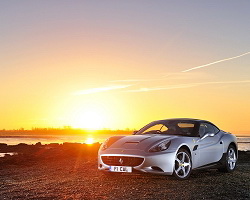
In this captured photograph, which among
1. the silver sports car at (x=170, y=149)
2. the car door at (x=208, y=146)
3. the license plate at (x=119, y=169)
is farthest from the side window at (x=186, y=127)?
the license plate at (x=119, y=169)

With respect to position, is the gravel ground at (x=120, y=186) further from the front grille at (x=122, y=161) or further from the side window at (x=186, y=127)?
the side window at (x=186, y=127)

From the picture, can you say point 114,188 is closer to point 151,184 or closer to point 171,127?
point 151,184

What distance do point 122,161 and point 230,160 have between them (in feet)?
14.2

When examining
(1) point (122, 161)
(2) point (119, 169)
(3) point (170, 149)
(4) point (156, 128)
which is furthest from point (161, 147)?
(4) point (156, 128)

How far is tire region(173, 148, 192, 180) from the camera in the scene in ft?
33.8

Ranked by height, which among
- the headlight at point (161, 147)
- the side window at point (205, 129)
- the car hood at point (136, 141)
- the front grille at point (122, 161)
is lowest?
the front grille at point (122, 161)

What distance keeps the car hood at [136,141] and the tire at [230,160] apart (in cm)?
272

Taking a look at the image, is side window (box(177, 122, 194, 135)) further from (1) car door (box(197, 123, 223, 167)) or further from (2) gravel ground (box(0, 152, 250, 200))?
(2) gravel ground (box(0, 152, 250, 200))

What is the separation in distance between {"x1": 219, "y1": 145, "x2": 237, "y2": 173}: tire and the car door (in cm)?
39

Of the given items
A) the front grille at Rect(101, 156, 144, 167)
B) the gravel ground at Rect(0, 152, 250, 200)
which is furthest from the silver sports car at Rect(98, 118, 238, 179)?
the gravel ground at Rect(0, 152, 250, 200)

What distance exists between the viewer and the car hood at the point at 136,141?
402 inches

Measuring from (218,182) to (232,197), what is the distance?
2314 mm

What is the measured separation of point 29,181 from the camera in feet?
35.1

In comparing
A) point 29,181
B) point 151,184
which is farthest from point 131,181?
point 29,181
